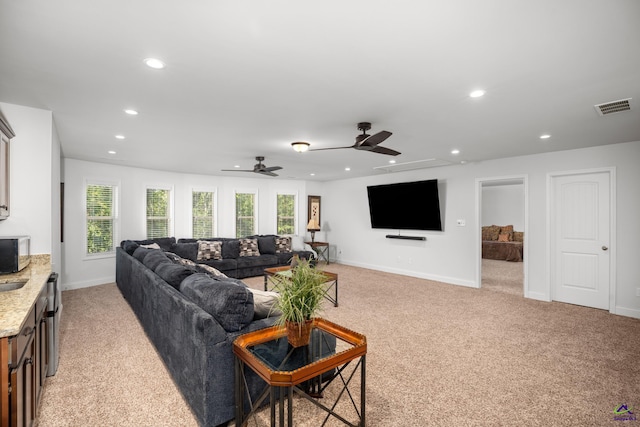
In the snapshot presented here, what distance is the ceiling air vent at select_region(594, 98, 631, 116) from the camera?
9.22 feet

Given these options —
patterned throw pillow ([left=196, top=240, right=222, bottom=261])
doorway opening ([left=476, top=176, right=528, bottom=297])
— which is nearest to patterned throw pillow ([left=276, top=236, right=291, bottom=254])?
patterned throw pillow ([left=196, top=240, right=222, bottom=261])

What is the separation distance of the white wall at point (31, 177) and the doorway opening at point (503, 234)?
6.82m

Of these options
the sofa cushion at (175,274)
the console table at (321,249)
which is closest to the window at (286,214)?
the console table at (321,249)

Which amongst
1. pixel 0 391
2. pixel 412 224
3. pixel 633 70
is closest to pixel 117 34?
pixel 0 391

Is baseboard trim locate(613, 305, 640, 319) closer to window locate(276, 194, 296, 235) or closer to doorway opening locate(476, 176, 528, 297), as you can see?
doorway opening locate(476, 176, 528, 297)

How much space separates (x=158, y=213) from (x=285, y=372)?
6312mm

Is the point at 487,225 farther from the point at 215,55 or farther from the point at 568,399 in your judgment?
the point at 215,55

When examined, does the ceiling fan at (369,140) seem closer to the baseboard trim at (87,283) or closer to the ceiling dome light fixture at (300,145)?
the ceiling dome light fixture at (300,145)

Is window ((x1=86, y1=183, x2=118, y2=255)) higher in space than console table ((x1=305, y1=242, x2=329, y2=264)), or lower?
higher

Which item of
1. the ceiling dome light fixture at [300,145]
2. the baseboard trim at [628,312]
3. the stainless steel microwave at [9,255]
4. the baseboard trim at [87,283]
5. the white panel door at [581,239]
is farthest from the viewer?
the baseboard trim at [87,283]

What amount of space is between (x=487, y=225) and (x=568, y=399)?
895cm

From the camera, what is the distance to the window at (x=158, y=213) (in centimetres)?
676

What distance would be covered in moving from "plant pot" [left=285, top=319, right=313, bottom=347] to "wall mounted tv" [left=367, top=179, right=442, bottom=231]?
5.23 meters

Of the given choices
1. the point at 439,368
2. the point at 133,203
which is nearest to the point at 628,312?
the point at 439,368
